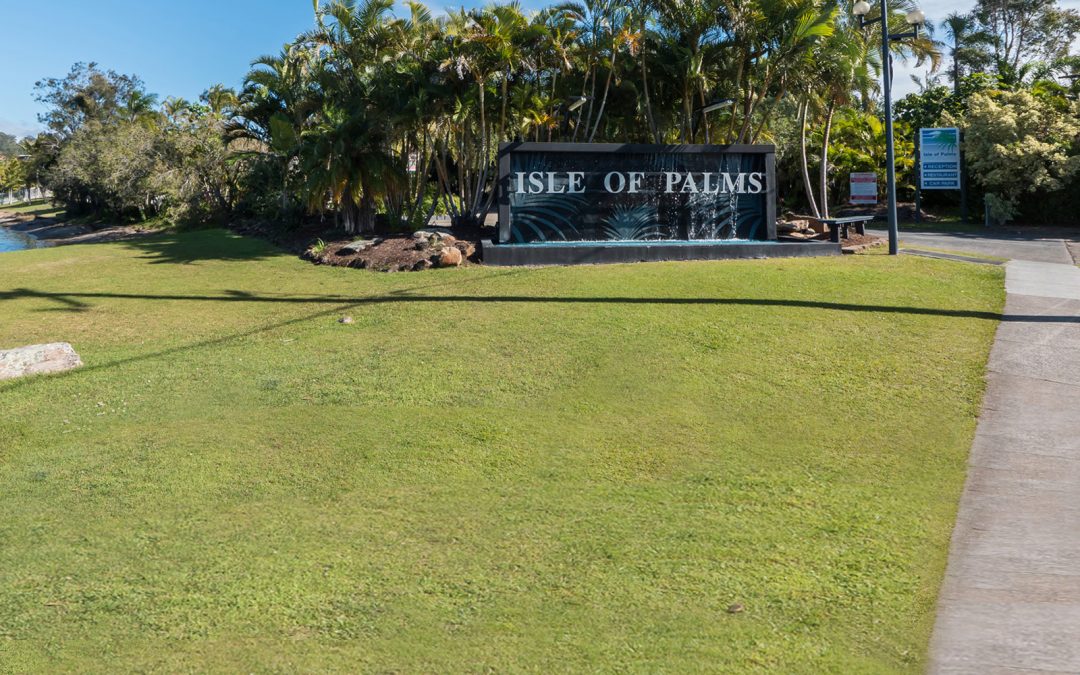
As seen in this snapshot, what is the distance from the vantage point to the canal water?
34062 millimetres

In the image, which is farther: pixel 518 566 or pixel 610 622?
pixel 518 566

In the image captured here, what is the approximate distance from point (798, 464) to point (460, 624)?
132 inches

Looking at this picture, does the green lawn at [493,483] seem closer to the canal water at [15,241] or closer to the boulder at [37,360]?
the boulder at [37,360]

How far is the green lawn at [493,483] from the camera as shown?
14.8 feet

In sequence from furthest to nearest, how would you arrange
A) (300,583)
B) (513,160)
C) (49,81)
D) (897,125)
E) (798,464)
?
(49,81) < (897,125) < (513,160) < (798,464) < (300,583)

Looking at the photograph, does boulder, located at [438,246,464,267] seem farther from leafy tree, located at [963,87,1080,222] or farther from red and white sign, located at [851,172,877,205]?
red and white sign, located at [851,172,877,205]

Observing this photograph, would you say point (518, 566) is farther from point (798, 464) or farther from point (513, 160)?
point (513, 160)

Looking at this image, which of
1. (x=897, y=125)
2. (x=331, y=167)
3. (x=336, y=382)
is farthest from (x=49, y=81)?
(x=336, y=382)

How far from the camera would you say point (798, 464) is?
22.5 feet

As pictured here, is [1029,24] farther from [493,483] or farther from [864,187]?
[493,483]

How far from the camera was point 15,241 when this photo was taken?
39031mm

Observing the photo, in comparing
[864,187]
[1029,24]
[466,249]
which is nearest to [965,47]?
[1029,24]

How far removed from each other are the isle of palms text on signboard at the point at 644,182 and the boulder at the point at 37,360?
9389 mm

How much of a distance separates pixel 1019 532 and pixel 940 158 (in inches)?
930
